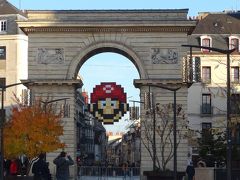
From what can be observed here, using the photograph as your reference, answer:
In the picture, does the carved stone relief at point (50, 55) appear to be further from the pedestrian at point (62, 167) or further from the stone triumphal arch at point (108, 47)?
the pedestrian at point (62, 167)

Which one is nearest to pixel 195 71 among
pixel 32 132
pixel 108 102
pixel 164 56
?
pixel 164 56

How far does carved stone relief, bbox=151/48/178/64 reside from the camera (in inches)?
2606

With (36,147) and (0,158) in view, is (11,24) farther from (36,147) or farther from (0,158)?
(0,158)

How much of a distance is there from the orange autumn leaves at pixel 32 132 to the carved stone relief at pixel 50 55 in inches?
192

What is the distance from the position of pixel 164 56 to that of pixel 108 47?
206 inches

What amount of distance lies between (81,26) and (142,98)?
8590mm

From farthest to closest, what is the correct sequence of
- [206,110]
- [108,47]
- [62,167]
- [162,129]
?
1. [206,110]
2. [108,47]
3. [162,129]
4. [62,167]

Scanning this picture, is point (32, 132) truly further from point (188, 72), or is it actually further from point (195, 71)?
point (195, 71)

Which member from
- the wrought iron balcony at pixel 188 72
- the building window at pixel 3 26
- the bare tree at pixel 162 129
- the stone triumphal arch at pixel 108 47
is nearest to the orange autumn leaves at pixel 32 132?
the stone triumphal arch at pixel 108 47

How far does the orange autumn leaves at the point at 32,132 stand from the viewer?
55406mm

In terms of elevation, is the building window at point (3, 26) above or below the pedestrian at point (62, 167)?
above

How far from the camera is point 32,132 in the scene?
58531mm

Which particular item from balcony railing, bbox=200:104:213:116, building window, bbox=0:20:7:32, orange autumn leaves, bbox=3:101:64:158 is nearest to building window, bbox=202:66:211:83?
balcony railing, bbox=200:104:213:116

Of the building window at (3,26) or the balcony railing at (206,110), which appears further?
the balcony railing at (206,110)
